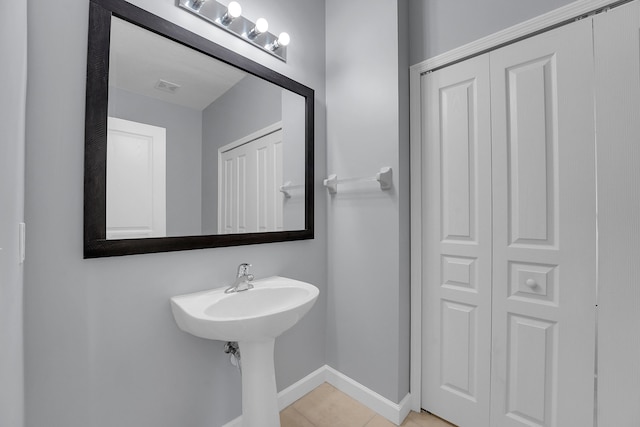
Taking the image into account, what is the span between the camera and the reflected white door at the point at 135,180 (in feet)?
3.20

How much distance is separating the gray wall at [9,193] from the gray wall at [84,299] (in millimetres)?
231

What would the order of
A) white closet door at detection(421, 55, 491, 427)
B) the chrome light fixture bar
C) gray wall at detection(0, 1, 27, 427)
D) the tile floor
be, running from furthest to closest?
the tile floor
white closet door at detection(421, 55, 491, 427)
the chrome light fixture bar
gray wall at detection(0, 1, 27, 427)

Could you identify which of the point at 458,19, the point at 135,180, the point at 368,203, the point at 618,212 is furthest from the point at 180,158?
the point at 618,212

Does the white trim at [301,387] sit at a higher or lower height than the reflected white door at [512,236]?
lower

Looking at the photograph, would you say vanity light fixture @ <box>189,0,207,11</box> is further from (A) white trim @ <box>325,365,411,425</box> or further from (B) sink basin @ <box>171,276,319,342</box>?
(A) white trim @ <box>325,365,411,425</box>

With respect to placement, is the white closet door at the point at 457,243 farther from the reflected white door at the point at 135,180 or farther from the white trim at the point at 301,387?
the reflected white door at the point at 135,180

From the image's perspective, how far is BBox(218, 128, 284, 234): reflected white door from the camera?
130 cm

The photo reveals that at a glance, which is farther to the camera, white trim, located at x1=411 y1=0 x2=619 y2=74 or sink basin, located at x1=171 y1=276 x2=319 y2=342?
white trim, located at x1=411 y1=0 x2=619 y2=74

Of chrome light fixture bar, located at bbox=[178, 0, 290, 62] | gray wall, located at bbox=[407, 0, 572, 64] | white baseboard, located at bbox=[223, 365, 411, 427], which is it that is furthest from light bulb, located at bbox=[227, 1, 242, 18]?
white baseboard, located at bbox=[223, 365, 411, 427]

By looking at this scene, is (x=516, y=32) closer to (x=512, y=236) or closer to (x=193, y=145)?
(x=512, y=236)

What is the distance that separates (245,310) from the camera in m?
1.22

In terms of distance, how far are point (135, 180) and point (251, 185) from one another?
0.50m

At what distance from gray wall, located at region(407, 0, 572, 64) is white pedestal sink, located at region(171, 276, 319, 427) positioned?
1.40 meters

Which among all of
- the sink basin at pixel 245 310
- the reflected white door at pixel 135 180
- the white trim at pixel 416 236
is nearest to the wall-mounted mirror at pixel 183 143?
the reflected white door at pixel 135 180
